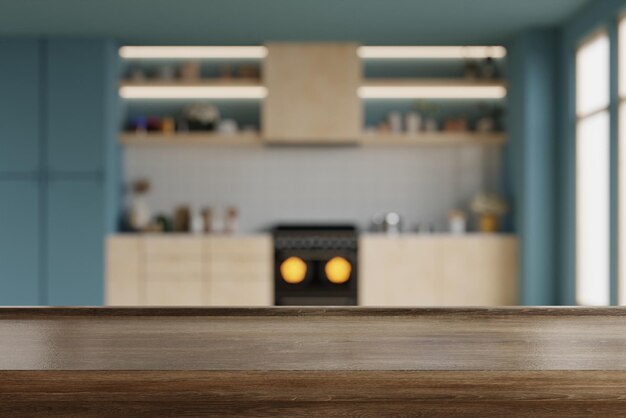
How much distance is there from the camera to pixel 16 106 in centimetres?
668

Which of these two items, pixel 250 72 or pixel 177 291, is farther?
pixel 250 72

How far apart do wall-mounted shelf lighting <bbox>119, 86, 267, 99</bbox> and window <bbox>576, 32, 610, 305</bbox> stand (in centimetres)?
270

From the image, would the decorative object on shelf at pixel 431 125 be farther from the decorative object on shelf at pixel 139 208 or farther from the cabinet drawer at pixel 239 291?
the decorative object on shelf at pixel 139 208

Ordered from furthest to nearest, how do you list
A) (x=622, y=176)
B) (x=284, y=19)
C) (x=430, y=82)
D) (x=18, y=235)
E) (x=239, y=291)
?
(x=430, y=82)
(x=18, y=235)
(x=239, y=291)
(x=284, y=19)
(x=622, y=176)

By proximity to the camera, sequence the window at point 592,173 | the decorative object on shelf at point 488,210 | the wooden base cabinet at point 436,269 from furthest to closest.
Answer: the decorative object on shelf at point 488,210 < the wooden base cabinet at point 436,269 < the window at point 592,173

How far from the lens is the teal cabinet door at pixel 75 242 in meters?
→ 6.62

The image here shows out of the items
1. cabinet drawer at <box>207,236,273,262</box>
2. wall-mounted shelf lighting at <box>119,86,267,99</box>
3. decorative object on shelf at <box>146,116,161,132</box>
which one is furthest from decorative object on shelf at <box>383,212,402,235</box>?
decorative object on shelf at <box>146,116,161,132</box>

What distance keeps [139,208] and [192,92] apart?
3.75 ft

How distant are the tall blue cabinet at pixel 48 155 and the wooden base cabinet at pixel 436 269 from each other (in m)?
2.30

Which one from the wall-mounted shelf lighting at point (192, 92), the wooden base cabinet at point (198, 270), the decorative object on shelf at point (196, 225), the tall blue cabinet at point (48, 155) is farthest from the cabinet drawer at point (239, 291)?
the wall-mounted shelf lighting at point (192, 92)

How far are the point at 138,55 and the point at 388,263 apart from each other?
2905mm

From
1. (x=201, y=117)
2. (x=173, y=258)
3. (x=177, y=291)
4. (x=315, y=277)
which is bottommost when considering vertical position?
(x=177, y=291)

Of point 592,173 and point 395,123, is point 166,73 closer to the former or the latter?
point 395,123

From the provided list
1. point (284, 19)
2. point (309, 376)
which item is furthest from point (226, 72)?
point (309, 376)
